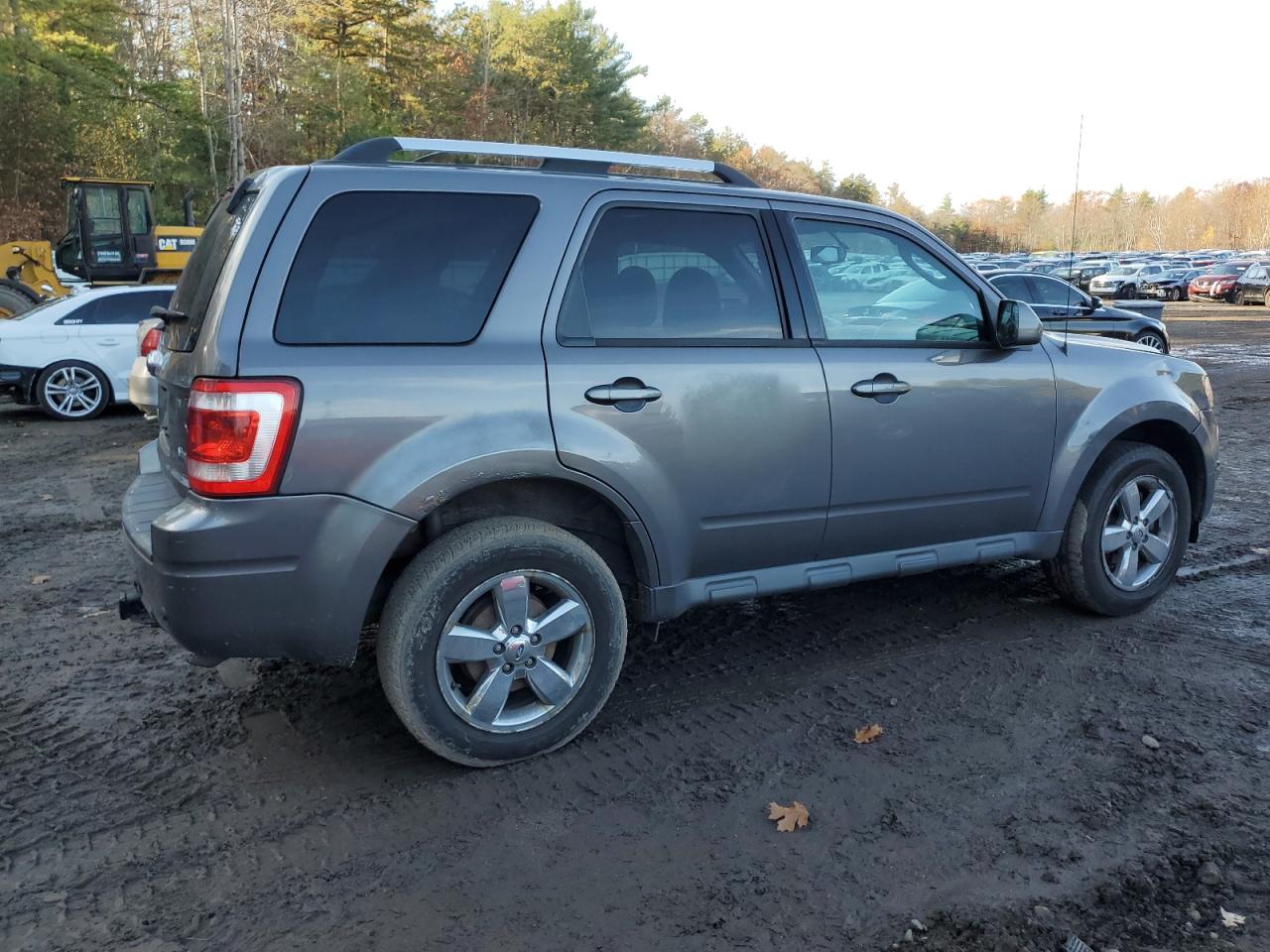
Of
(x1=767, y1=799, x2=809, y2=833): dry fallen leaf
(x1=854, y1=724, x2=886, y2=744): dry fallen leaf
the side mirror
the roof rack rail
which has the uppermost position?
the roof rack rail

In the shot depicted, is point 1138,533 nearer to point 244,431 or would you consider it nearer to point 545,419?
point 545,419

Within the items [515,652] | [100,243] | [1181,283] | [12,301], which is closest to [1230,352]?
[515,652]

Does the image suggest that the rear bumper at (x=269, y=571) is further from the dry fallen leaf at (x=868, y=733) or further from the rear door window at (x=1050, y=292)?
the rear door window at (x=1050, y=292)

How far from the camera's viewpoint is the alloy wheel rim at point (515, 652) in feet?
11.6

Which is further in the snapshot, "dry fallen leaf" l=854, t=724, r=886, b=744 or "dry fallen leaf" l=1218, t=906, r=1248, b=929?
"dry fallen leaf" l=854, t=724, r=886, b=744

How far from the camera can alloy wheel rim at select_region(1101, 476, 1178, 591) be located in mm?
5027

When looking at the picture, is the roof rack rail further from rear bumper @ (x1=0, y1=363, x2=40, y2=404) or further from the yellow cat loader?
the yellow cat loader

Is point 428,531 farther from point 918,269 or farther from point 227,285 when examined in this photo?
point 918,269

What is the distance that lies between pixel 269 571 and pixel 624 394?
1294mm

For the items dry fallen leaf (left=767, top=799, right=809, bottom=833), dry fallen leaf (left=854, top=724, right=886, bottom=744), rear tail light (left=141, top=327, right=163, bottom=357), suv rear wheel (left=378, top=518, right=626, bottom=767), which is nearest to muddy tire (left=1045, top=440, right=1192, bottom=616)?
dry fallen leaf (left=854, top=724, right=886, bottom=744)

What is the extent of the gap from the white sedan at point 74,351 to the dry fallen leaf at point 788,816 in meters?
10.7

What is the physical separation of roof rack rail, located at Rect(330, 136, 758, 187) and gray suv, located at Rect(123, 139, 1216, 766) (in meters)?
0.02

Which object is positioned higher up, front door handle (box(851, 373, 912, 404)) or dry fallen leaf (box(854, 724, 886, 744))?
front door handle (box(851, 373, 912, 404))

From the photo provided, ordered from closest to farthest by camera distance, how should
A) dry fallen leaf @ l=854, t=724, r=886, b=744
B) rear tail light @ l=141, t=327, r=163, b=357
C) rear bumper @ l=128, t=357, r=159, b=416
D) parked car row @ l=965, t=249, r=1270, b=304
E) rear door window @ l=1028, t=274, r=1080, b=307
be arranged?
1. dry fallen leaf @ l=854, t=724, r=886, b=744
2. rear bumper @ l=128, t=357, r=159, b=416
3. rear tail light @ l=141, t=327, r=163, b=357
4. rear door window @ l=1028, t=274, r=1080, b=307
5. parked car row @ l=965, t=249, r=1270, b=304
